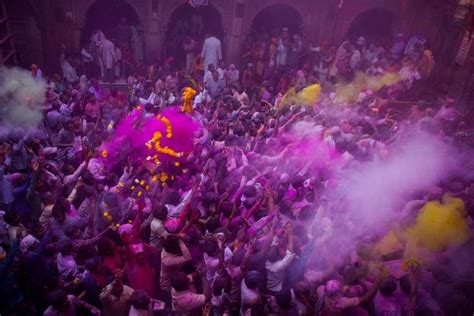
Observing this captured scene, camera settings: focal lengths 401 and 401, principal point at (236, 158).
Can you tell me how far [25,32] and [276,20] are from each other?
8942mm

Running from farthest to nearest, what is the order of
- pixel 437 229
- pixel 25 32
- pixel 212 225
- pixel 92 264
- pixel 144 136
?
pixel 25 32, pixel 144 136, pixel 437 229, pixel 212 225, pixel 92 264

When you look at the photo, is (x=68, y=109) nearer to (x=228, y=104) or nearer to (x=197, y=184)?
(x=228, y=104)

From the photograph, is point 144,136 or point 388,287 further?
point 144,136

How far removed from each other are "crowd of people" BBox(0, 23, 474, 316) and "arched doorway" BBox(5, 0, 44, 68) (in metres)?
5.07

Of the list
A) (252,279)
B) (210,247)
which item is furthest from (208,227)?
(252,279)

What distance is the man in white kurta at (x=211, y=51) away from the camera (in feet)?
42.1

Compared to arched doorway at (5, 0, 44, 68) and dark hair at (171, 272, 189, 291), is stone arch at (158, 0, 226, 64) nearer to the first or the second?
arched doorway at (5, 0, 44, 68)

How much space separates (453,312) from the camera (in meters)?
4.34

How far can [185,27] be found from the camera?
14.6 m

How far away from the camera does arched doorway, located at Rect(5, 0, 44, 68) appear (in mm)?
11930

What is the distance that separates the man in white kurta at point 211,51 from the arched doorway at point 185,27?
1.16 m

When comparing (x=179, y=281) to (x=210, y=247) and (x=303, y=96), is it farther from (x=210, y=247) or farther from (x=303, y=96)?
(x=303, y=96)

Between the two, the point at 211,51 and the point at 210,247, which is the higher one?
the point at 211,51

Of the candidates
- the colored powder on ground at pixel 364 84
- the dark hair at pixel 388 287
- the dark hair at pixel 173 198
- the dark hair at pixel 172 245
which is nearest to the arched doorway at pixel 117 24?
the colored powder on ground at pixel 364 84
